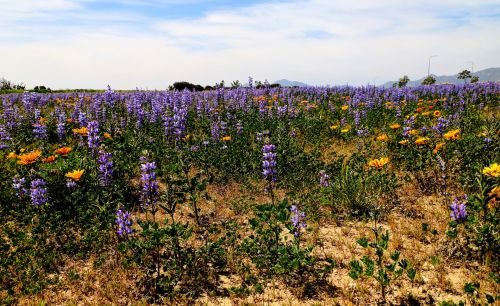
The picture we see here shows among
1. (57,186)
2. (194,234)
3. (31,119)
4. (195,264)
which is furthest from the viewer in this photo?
(31,119)

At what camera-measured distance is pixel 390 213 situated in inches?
273

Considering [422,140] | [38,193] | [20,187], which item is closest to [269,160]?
[422,140]

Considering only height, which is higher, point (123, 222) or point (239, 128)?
point (239, 128)

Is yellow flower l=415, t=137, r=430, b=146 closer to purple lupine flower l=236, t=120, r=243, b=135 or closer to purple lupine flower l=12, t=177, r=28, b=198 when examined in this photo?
purple lupine flower l=236, t=120, r=243, b=135

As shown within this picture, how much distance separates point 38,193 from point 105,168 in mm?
1242

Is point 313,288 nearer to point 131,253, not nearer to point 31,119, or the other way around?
point 131,253

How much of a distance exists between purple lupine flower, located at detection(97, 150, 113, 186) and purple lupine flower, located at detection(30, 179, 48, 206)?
1019 mm

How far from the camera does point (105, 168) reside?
6.91 metres

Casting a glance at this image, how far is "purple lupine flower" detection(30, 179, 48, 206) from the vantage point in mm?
6441

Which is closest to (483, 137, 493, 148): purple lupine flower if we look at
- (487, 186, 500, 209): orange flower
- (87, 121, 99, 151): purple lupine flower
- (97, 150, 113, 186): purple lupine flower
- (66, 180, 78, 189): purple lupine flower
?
(487, 186, 500, 209): orange flower

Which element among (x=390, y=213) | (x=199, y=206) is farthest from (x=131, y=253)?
(x=390, y=213)

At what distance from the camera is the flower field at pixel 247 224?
4.80 m

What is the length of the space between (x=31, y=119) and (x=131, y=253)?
→ 32.3ft

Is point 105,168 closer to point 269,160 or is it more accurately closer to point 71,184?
point 71,184
